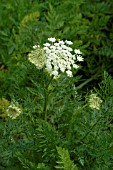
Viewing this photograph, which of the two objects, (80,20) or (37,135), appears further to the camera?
(80,20)

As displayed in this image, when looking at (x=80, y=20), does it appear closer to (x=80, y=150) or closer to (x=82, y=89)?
(x=82, y=89)

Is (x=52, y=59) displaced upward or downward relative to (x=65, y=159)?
upward

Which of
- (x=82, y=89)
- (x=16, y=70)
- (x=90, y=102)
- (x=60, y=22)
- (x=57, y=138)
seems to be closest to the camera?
(x=90, y=102)

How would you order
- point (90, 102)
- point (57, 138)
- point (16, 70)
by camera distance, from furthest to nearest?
1. point (16, 70)
2. point (57, 138)
3. point (90, 102)

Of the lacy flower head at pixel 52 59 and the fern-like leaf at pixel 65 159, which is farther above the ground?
the lacy flower head at pixel 52 59

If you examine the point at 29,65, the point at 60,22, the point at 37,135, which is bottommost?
the point at 37,135

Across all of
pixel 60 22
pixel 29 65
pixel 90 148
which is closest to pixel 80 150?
pixel 90 148

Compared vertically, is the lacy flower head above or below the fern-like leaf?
above

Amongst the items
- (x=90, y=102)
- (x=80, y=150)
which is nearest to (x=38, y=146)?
(x=80, y=150)

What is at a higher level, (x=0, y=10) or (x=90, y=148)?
(x=0, y=10)
